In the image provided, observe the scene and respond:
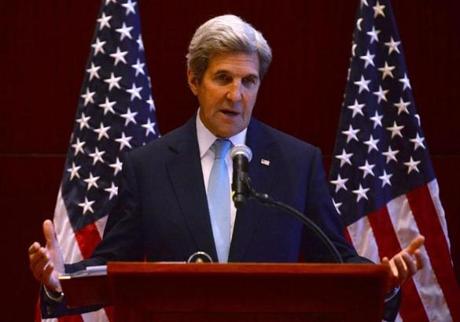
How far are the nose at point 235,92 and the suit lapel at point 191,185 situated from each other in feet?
0.67

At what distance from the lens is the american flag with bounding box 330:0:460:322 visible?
11.7ft

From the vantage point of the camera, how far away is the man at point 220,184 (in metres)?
2.67

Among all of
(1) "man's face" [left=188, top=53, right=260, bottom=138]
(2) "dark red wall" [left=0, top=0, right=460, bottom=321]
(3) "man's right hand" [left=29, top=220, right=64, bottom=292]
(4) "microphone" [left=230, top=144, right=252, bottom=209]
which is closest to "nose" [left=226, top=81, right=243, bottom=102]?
(1) "man's face" [left=188, top=53, right=260, bottom=138]

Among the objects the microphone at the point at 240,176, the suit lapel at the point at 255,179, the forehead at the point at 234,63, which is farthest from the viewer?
the forehead at the point at 234,63

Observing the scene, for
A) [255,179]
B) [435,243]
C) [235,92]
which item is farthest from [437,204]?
[235,92]

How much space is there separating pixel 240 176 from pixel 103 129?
149 cm

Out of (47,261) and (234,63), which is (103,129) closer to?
(234,63)

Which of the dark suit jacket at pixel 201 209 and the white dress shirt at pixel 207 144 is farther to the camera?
the white dress shirt at pixel 207 144

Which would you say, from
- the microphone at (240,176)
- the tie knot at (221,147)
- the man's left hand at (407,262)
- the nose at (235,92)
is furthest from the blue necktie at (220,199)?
the man's left hand at (407,262)

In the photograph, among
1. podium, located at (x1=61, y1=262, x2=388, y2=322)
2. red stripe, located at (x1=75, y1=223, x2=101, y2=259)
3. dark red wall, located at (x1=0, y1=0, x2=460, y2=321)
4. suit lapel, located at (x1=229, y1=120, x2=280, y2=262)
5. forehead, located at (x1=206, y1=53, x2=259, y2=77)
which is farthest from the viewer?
dark red wall, located at (x1=0, y1=0, x2=460, y2=321)

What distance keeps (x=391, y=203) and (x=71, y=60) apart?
1.61 meters

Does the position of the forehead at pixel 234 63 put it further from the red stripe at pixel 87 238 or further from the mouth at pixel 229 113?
the red stripe at pixel 87 238

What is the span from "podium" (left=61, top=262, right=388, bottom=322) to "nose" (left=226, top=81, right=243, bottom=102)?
0.90 metres

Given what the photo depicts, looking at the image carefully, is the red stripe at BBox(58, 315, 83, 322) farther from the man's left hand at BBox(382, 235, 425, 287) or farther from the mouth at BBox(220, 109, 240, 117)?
the man's left hand at BBox(382, 235, 425, 287)
